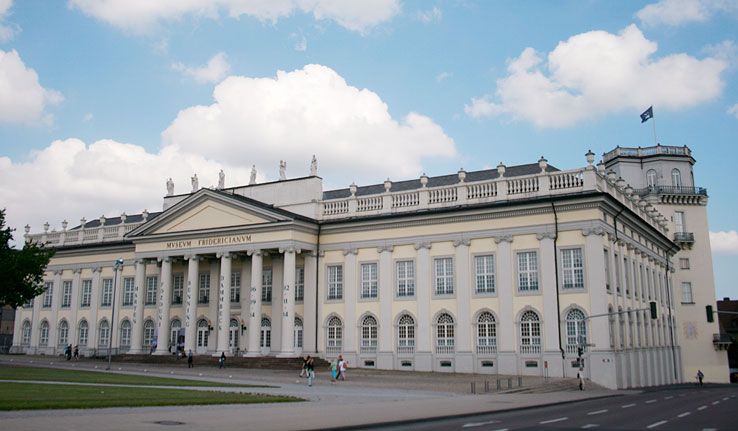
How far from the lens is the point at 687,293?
2768 inches

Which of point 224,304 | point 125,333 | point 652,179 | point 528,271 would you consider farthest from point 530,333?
point 652,179

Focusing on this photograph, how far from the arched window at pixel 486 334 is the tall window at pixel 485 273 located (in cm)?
167

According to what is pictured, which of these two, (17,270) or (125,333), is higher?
(17,270)

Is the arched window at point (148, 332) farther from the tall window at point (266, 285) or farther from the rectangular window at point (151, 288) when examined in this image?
the tall window at point (266, 285)

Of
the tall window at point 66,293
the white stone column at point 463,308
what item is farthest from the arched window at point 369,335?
the tall window at point 66,293

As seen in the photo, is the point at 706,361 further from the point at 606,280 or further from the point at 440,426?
the point at 440,426

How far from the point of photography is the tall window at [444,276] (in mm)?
45438

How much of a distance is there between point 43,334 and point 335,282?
34.5 metres

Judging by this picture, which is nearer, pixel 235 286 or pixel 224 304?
pixel 224 304

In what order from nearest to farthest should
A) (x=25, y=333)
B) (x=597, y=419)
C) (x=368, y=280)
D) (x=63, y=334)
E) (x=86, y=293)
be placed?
1. (x=597, y=419)
2. (x=368, y=280)
3. (x=86, y=293)
4. (x=63, y=334)
5. (x=25, y=333)

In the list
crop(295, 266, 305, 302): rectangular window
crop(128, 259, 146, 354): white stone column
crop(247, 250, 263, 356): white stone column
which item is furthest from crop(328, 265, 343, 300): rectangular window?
crop(128, 259, 146, 354): white stone column

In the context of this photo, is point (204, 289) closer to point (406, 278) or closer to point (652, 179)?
point (406, 278)

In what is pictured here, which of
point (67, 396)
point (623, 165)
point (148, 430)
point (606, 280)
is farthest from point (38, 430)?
point (623, 165)

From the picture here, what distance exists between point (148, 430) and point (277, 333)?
35.4 meters
